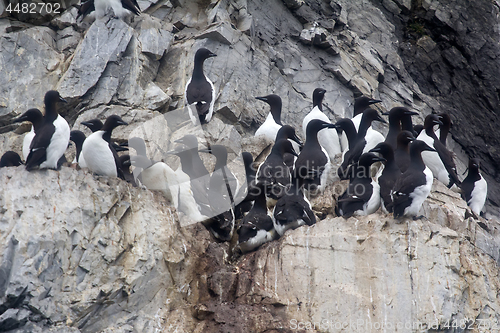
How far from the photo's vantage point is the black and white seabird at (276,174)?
26.0 feet

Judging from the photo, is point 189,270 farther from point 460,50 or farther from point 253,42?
point 460,50

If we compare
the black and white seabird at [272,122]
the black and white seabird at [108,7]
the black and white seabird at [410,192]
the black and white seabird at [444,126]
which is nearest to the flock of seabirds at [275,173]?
the black and white seabird at [410,192]

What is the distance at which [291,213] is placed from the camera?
7.18 metres

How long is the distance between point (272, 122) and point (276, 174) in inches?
95.8

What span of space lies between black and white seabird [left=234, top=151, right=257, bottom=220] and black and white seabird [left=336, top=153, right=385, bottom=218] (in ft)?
3.77

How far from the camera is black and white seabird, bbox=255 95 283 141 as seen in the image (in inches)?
400

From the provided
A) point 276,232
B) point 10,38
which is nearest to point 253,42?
point 10,38

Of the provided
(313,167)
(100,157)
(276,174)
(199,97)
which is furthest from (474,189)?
(100,157)

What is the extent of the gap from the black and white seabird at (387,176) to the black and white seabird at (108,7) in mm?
5944

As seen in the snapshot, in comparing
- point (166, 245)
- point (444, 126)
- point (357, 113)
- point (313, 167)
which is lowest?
point (357, 113)

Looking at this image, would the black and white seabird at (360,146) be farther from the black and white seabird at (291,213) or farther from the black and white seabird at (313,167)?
the black and white seabird at (291,213)

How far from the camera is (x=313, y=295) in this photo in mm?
6617

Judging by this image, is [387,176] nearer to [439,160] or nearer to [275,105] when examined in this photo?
[439,160]

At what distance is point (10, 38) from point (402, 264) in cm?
804
